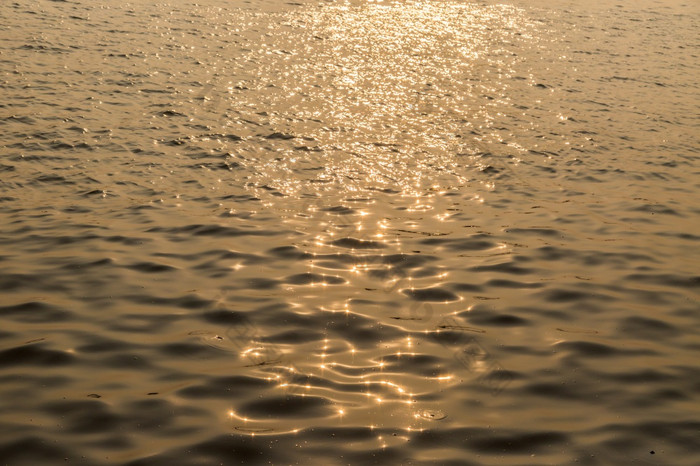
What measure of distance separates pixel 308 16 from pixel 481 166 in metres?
11.6

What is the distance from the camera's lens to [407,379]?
4.91m

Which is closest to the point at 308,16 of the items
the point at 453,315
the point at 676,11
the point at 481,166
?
the point at 481,166

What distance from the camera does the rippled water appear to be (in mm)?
4391

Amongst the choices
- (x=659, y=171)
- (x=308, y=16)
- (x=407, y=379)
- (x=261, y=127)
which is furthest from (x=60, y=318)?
(x=308, y=16)

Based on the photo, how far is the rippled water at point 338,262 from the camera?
4391mm

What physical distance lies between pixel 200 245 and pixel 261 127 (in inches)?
173

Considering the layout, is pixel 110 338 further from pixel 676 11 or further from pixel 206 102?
pixel 676 11

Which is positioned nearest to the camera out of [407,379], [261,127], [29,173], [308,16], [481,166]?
[407,379]

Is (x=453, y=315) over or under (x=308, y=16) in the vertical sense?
under

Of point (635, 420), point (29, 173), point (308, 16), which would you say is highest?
point (308, 16)

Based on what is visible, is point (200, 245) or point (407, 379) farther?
point (200, 245)

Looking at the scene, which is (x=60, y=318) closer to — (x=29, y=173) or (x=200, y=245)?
(x=200, y=245)

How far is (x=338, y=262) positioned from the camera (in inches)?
266

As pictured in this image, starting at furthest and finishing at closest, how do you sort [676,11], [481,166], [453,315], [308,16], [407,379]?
[676,11] → [308,16] → [481,166] → [453,315] → [407,379]
